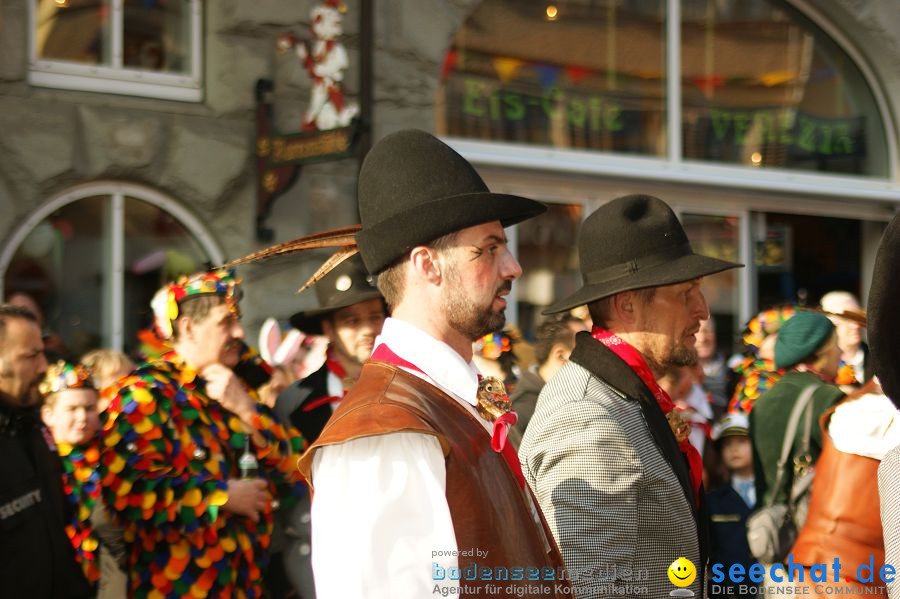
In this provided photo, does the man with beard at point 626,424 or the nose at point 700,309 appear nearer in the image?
the man with beard at point 626,424

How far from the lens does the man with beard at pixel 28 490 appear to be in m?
4.09

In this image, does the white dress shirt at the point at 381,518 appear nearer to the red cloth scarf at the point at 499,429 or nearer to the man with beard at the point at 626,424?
the red cloth scarf at the point at 499,429

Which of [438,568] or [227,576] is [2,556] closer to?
[227,576]

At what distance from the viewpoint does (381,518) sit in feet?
6.74

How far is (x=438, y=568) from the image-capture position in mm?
2082

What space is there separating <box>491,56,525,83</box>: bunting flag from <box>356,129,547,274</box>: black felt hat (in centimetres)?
596

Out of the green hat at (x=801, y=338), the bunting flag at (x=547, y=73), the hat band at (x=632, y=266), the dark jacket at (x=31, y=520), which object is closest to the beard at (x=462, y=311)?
the hat band at (x=632, y=266)

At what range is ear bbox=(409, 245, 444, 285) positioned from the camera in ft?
8.13

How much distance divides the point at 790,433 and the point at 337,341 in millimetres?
1937

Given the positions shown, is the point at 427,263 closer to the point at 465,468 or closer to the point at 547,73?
the point at 465,468

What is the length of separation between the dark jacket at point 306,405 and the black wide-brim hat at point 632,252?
1796 millimetres

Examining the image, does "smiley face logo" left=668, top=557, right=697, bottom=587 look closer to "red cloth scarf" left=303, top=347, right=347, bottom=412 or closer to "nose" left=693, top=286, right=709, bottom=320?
"nose" left=693, top=286, right=709, bottom=320

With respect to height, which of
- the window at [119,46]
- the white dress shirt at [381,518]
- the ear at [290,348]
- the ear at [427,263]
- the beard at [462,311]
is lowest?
the ear at [290,348]

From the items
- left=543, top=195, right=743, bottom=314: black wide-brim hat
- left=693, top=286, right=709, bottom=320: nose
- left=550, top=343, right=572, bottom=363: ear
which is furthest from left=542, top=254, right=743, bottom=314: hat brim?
left=550, top=343, right=572, bottom=363: ear
